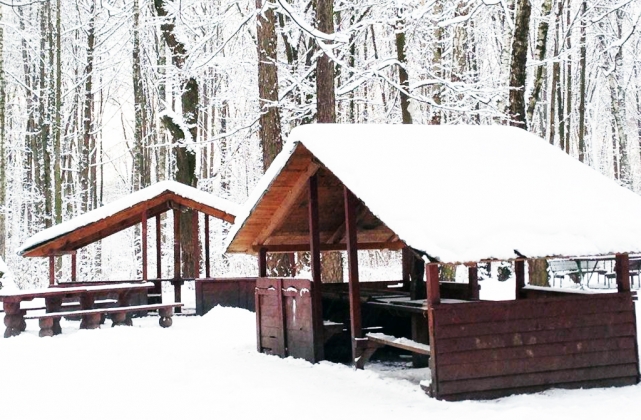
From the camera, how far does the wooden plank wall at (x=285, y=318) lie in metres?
10.4

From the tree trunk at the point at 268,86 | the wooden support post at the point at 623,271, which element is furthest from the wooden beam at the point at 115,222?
the wooden support post at the point at 623,271

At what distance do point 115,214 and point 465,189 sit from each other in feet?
36.5

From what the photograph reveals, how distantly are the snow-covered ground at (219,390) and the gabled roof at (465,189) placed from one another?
1470mm

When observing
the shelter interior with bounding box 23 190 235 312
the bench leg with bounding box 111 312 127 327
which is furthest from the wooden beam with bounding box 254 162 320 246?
the shelter interior with bounding box 23 190 235 312

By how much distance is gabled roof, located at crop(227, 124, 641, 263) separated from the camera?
738 centimetres

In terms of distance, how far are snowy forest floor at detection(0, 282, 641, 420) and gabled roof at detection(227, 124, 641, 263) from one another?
1.48 meters

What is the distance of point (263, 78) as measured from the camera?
53.6 feet

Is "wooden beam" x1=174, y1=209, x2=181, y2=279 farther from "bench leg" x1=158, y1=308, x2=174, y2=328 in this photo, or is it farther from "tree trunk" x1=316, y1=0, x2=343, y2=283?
"tree trunk" x1=316, y1=0, x2=343, y2=283

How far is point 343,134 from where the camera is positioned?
946 centimetres

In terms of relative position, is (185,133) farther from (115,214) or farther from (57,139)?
(57,139)

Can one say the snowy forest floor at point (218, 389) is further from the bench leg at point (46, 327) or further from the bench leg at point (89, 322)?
the bench leg at point (89, 322)

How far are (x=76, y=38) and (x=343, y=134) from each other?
2358 centimetres

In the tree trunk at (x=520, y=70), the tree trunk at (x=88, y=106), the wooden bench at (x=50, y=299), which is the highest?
the tree trunk at (x=88, y=106)

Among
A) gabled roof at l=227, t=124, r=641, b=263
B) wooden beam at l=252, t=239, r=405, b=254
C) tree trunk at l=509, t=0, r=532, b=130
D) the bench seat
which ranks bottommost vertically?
the bench seat
